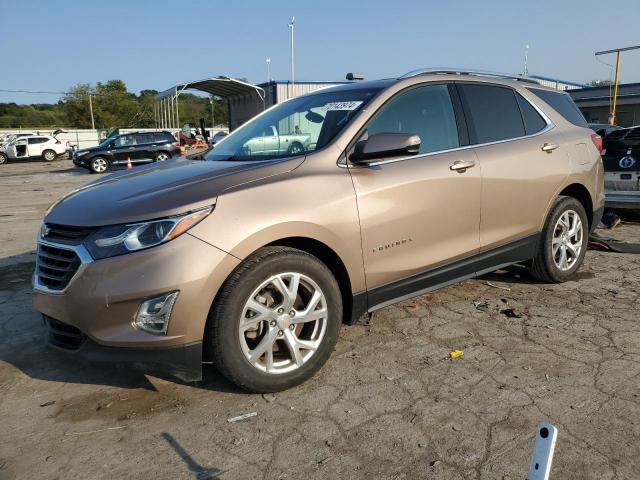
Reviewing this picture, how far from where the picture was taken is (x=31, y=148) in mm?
33125

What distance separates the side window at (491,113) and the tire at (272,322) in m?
1.80

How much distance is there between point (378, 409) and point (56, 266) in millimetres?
1923

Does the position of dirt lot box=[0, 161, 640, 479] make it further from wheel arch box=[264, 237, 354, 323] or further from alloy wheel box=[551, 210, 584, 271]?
alloy wheel box=[551, 210, 584, 271]

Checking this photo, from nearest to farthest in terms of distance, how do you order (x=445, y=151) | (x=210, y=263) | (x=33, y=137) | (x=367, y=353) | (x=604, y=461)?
(x=604, y=461) < (x=210, y=263) < (x=367, y=353) < (x=445, y=151) < (x=33, y=137)

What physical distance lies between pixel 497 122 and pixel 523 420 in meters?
2.43

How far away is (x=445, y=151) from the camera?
373 centimetres

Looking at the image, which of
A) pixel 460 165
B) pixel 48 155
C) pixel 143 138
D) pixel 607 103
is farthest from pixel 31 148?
pixel 607 103

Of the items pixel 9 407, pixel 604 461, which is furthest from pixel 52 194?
pixel 604 461

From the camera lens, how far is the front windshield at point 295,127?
3.42 m

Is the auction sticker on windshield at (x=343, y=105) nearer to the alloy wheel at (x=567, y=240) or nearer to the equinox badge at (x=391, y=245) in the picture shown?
the equinox badge at (x=391, y=245)

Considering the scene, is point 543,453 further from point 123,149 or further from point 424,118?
point 123,149

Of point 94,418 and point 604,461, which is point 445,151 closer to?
point 604,461

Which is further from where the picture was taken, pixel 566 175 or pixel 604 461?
pixel 566 175

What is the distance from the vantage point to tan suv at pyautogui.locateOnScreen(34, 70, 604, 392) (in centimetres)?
263
